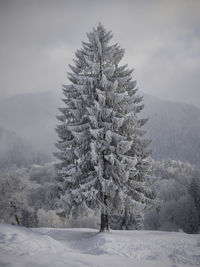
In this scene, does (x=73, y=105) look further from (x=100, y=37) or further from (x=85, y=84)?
(x=100, y=37)

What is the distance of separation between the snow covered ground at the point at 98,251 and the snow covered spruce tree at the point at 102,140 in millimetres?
2396

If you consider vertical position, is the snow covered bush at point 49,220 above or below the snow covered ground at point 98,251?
below

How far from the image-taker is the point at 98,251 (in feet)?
36.8

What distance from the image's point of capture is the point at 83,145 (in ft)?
49.6

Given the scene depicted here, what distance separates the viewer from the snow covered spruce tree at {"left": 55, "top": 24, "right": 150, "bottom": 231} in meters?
14.3

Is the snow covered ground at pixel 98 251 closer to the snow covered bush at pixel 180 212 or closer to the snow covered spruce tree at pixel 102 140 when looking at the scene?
the snow covered spruce tree at pixel 102 140

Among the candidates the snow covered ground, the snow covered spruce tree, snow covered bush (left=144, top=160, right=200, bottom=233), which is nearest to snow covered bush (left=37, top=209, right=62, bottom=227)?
snow covered bush (left=144, top=160, right=200, bottom=233)

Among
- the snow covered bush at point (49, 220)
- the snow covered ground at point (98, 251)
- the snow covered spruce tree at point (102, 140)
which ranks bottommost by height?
the snow covered bush at point (49, 220)

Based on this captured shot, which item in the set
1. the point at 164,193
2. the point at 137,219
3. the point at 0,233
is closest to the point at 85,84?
the point at 0,233

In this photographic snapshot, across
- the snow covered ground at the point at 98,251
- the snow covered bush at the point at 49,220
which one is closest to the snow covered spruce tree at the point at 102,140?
the snow covered ground at the point at 98,251

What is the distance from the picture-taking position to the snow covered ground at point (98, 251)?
7.93m

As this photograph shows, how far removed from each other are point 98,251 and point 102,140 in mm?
6582

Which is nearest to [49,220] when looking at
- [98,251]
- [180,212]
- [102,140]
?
[180,212]

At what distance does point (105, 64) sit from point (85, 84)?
7.20 feet
